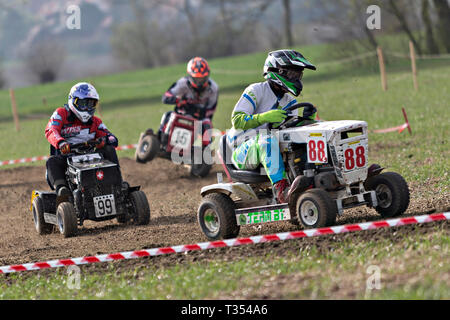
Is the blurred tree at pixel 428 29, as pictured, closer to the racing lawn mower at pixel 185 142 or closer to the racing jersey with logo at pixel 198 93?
the racing jersey with logo at pixel 198 93

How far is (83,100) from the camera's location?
10336 millimetres

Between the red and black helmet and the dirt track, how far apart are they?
1.71 meters

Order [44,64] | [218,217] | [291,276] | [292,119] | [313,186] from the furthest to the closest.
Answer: [44,64]
[292,119]
[218,217]
[313,186]
[291,276]

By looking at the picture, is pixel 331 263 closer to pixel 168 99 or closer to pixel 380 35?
pixel 168 99

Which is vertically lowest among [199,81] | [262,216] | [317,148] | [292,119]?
[262,216]

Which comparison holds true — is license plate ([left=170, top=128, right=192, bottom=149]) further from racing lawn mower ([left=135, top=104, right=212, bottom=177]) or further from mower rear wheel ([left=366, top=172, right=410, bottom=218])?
mower rear wheel ([left=366, top=172, right=410, bottom=218])

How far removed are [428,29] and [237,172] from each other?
2882 centimetres

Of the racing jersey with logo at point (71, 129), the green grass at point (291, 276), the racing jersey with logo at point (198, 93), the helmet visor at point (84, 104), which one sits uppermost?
the racing jersey with logo at point (198, 93)

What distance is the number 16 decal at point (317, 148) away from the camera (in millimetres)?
7621

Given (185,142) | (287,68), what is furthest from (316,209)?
(185,142)

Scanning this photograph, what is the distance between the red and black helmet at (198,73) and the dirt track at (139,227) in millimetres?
1712

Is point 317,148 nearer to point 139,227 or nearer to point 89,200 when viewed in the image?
point 139,227

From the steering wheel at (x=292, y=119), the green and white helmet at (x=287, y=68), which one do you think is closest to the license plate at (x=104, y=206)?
the steering wheel at (x=292, y=119)
